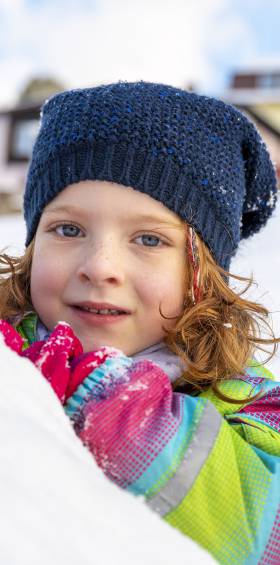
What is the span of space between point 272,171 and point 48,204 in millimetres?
563

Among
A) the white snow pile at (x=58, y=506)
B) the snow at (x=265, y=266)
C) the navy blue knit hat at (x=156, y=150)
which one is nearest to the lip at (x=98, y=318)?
the navy blue knit hat at (x=156, y=150)

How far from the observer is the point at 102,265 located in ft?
3.49

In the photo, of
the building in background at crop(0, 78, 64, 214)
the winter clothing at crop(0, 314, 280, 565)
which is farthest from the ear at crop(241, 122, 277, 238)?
the building in background at crop(0, 78, 64, 214)

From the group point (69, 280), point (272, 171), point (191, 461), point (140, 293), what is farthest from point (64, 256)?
point (272, 171)

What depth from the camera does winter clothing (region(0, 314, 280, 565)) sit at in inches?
31.4

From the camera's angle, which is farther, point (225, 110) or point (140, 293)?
point (225, 110)

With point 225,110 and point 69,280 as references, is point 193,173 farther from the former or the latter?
point 69,280

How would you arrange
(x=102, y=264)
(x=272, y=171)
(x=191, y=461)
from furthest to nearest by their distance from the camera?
(x=272, y=171) → (x=102, y=264) → (x=191, y=461)

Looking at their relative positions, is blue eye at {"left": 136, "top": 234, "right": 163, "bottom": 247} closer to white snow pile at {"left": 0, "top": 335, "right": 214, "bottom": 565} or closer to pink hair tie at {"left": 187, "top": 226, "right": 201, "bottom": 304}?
pink hair tie at {"left": 187, "top": 226, "right": 201, "bottom": 304}

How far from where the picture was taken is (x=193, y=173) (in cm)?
122

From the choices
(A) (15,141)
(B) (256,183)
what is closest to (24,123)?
(A) (15,141)

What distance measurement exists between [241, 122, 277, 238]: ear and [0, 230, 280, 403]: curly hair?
0.24m

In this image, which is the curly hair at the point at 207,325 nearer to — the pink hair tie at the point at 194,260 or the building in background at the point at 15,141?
the pink hair tie at the point at 194,260

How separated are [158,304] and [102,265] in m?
0.15
